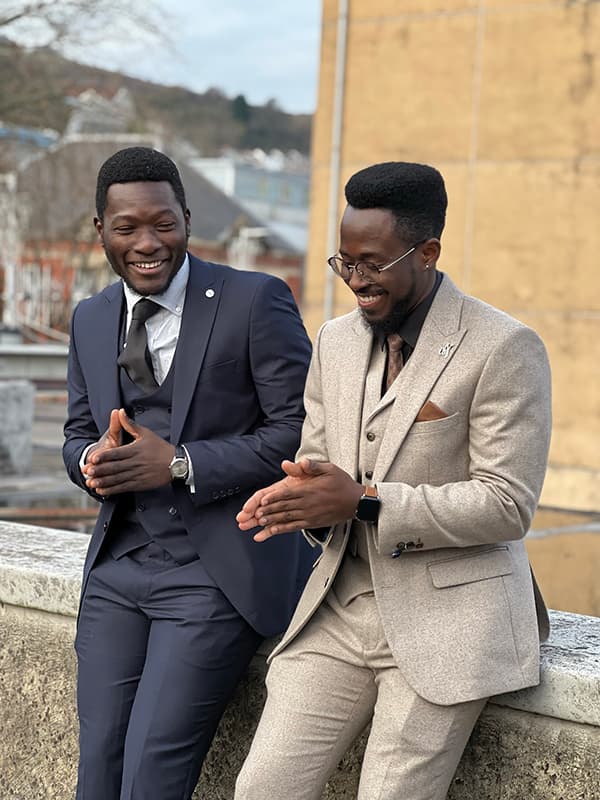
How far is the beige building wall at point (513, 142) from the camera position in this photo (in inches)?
473

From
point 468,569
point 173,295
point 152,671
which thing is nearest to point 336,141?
point 173,295

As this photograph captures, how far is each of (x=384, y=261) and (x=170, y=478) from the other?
829mm

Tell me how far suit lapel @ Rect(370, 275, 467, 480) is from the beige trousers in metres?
0.39

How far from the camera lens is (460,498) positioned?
278cm

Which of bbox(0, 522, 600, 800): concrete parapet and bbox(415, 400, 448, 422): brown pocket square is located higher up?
bbox(415, 400, 448, 422): brown pocket square

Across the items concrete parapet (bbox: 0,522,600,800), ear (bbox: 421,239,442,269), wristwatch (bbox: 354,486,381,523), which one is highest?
ear (bbox: 421,239,442,269)

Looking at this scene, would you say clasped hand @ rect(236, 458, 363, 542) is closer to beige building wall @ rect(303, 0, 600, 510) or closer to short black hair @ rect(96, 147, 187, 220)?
short black hair @ rect(96, 147, 187, 220)

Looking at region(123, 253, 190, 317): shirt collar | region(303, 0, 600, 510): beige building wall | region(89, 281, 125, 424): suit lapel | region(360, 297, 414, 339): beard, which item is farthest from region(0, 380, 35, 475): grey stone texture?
region(360, 297, 414, 339): beard

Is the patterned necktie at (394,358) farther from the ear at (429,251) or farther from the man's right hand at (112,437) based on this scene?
the man's right hand at (112,437)

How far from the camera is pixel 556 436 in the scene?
489 inches

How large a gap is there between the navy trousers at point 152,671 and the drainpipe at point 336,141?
10396 millimetres

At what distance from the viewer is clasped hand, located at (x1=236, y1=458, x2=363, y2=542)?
9.12 ft

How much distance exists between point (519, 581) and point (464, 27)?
10.8 metres

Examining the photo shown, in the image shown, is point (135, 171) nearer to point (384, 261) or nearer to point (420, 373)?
point (384, 261)
